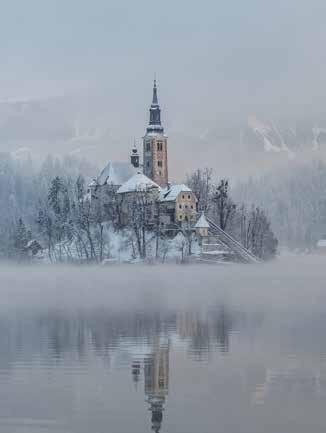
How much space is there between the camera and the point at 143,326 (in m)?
44.5

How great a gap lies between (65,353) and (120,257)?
89926 millimetres

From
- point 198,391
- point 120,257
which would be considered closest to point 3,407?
point 198,391

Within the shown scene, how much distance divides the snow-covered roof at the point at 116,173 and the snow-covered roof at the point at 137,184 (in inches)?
193

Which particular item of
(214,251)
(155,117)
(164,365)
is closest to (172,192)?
(214,251)

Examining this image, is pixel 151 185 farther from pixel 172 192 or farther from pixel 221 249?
pixel 221 249

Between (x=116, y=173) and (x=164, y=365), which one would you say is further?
(x=116, y=173)

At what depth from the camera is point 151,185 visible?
13550cm

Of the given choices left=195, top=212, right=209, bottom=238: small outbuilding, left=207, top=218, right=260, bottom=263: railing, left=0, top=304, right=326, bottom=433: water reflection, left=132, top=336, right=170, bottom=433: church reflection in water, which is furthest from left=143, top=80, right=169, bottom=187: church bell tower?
left=132, top=336, right=170, bottom=433: church reflection in water

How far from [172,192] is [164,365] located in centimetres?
10039

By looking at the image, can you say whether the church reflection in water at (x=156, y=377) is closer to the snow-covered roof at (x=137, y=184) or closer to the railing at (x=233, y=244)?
the railing at (x=233, y=244)

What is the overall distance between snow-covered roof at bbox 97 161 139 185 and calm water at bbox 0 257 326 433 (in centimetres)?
8063

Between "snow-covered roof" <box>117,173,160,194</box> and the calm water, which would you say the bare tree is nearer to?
"snow-covered roof" <box>117,173,160,194</box>

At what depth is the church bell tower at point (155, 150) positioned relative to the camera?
14775cm

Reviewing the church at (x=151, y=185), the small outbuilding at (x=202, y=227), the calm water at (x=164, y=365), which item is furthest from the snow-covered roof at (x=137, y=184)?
the calm water at (x=164, y=365)
